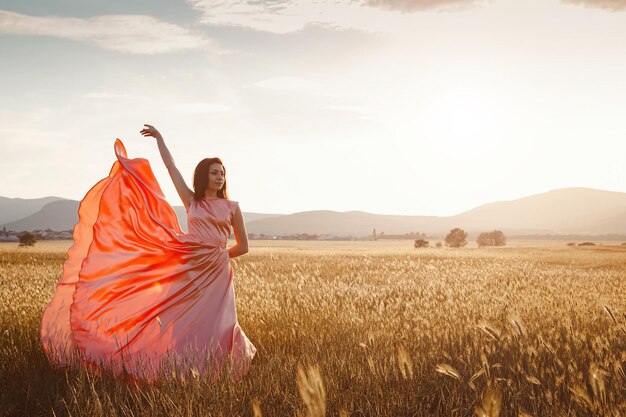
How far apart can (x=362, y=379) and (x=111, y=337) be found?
2.32 m

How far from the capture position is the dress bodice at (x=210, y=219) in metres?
4.81

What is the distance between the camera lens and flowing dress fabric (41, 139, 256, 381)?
14.2 ft

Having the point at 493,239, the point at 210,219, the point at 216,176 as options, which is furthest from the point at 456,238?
the point at 210,219

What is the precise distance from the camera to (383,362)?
4004 mm

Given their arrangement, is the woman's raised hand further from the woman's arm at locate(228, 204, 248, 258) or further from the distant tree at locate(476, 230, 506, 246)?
the distant tree at locate(476, 230, 506, 246)

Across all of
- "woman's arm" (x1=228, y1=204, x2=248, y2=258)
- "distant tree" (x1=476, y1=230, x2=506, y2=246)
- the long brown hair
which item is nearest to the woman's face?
the long brown hair

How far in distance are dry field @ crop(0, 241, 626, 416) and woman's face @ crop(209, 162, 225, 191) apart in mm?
1698

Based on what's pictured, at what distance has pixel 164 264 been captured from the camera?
15.1 feet

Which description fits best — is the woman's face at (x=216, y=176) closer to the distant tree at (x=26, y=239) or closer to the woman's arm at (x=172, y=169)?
the woman's arm at (x=172, y=169)

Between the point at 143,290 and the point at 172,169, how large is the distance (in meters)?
1.34

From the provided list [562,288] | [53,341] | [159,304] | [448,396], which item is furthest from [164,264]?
[562,288]

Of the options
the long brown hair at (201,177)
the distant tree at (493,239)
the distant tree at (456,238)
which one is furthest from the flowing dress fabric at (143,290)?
the distant tree at (493,239)

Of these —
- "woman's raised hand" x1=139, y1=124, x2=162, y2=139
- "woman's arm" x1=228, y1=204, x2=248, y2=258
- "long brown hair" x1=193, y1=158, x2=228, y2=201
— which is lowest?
"woman's arm" x1=228, y1=204, x2=248, y2=258

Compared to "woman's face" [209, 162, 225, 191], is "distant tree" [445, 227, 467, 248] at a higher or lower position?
lower
